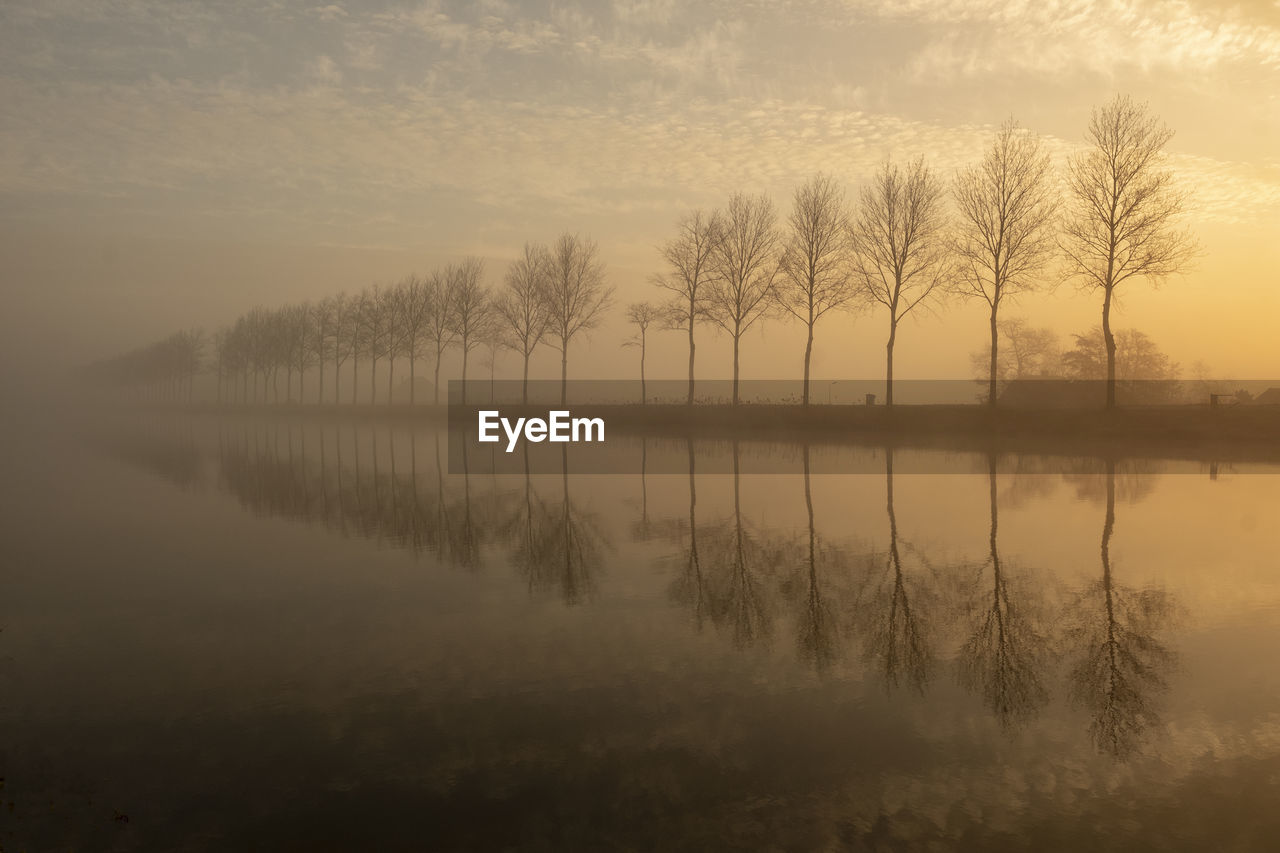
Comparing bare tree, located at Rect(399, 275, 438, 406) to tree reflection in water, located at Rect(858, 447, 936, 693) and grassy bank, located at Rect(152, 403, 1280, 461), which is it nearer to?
grassy bank, located at Rect(152, 403, 1280, 461)

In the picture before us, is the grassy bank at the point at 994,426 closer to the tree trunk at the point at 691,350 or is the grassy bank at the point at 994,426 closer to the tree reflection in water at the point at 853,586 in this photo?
the tree trunk at the point at 691,350

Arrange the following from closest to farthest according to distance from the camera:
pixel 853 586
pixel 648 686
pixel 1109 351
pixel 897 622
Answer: pixel 648 686 → pixel 897 622 → pixel 853 586 → pixel 1109 351

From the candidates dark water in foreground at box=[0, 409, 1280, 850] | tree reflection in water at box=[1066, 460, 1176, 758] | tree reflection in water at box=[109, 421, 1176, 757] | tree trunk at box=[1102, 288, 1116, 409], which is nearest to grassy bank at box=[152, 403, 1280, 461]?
tree trunk at box=[1102, 288, 1116, 409]

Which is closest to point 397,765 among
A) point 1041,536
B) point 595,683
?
point 595,683

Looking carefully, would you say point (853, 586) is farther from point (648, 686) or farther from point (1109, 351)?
point (1109, 351)

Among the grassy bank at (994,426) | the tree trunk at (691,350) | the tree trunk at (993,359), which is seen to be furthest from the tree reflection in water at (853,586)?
the tree trunk at (691,350)

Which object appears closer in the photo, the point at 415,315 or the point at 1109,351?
the point at 1109,351

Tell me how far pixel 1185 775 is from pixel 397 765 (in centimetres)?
537

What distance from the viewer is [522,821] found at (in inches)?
200

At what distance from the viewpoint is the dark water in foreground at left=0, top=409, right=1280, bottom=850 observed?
204 inches

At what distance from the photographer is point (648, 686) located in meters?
7.36

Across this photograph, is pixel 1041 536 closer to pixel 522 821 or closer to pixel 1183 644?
pixel 1183 644

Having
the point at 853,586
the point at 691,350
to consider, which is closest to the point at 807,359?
the point at 691,350

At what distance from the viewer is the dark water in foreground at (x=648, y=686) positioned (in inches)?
204
